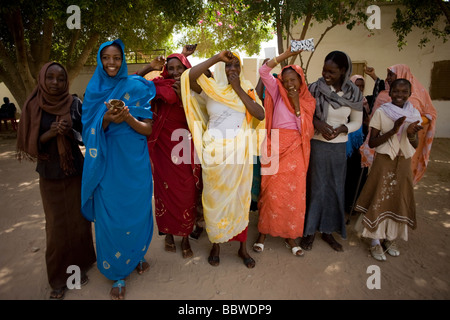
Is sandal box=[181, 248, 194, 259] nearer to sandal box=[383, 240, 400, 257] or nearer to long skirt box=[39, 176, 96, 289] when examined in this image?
long skirt box=[39, 176, 96, 289]

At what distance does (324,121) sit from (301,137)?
326mm

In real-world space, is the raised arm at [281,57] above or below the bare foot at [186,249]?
above

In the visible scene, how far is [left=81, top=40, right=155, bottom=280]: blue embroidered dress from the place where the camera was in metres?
2.43

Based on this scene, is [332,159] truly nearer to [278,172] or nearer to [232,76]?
[278,172]

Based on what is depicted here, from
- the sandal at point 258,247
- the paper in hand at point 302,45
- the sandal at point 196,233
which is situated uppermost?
the paper in hand at point 302,45

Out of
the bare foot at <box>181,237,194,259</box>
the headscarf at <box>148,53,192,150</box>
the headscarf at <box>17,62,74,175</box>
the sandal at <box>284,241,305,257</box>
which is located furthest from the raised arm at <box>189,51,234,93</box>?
the sandal at <box>284,241,305,257</box>

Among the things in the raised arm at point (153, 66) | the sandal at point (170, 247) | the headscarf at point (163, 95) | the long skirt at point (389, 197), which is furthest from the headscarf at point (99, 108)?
the long skirt at point (389, 197)

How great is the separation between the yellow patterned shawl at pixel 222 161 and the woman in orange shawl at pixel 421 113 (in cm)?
192

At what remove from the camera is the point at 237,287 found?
276 centimetres

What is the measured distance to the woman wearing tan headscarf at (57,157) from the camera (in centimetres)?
241

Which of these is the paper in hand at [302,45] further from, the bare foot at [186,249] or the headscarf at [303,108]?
the bare foot at [186,249]

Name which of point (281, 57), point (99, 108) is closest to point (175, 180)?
point (99, 108)

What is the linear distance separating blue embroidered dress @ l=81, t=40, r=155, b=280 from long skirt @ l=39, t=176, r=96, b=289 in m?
0.20

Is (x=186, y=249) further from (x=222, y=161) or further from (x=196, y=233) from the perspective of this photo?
(x=222, y=161)
